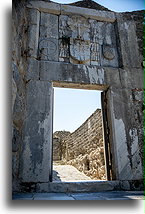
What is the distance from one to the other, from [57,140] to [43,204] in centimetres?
1197

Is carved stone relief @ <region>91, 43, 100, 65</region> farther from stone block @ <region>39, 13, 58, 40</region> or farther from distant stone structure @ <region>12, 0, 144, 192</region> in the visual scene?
stone block @ <region>39, 13, 58, 40</region>

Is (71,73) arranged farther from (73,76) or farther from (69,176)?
(69,176)

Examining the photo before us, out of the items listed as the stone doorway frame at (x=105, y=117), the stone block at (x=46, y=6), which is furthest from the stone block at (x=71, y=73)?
the stone block at (x=46, y=6)

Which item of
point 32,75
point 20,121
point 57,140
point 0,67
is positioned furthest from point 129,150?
point 57,140

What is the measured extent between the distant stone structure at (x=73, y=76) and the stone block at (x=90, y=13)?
0.02m

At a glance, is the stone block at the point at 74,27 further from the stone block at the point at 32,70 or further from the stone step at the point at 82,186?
→ the stone step at the point at 82,186

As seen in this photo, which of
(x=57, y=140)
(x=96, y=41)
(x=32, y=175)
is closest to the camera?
(x=32, y=175)

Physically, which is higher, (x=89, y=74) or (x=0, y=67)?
(x=89, y=74)

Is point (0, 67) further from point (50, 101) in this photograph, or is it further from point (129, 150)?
point (129, 150)

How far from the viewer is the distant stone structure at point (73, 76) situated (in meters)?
3.40

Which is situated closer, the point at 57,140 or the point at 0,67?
the point at 0,67

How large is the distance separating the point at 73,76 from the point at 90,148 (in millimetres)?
3708

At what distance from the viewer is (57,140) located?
13.4 metres

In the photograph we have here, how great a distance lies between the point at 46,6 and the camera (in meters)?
4.66
